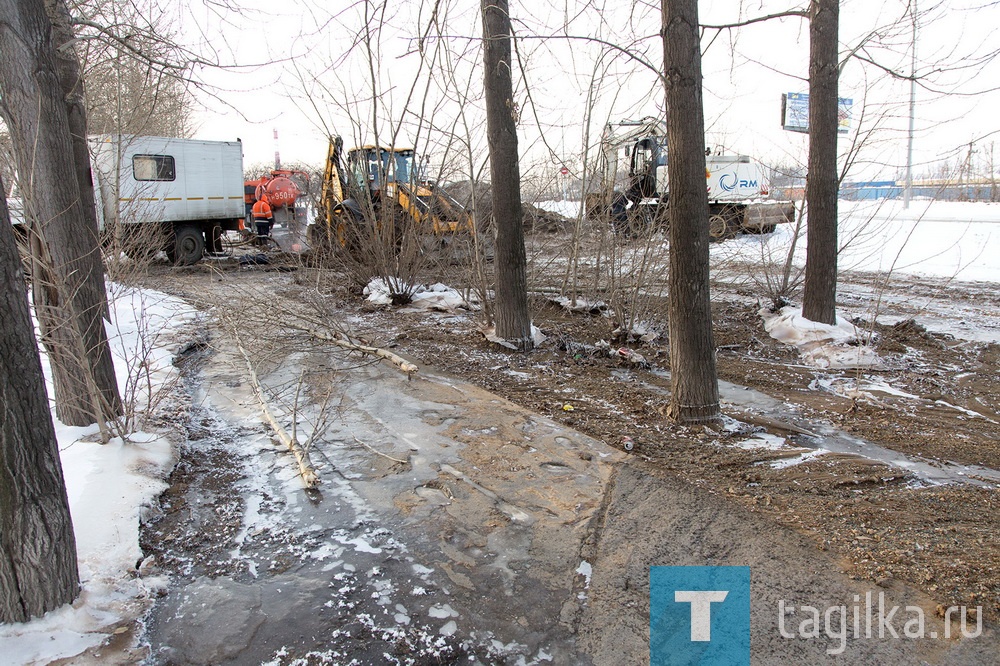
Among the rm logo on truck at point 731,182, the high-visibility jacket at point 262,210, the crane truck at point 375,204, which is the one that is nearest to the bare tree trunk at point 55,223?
the crane truck at point 375,204

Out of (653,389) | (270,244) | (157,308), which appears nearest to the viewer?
(653,389)

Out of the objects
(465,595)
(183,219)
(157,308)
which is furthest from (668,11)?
(183,219)

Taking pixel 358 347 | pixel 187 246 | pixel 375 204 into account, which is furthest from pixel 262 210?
pixel 358 347

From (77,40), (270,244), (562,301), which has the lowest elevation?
(562,301)

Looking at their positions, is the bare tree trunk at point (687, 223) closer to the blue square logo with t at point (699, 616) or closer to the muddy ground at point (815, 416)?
the muddy ground at point (815, 416)

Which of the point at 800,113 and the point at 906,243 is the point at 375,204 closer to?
the point at 800,113

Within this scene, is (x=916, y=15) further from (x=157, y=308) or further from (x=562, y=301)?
(x=157, y=308)

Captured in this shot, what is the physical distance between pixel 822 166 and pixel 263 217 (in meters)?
16.2

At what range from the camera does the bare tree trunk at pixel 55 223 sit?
4.18 metres

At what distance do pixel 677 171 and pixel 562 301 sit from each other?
16.4 feet

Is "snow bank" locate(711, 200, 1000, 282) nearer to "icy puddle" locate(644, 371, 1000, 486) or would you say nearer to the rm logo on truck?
"icy puddle" locate(644, 371, 1000, 486)

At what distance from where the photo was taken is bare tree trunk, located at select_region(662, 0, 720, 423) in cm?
467

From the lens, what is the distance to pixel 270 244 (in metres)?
19.0

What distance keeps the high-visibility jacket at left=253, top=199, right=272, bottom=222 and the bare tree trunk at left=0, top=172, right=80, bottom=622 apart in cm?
1749
